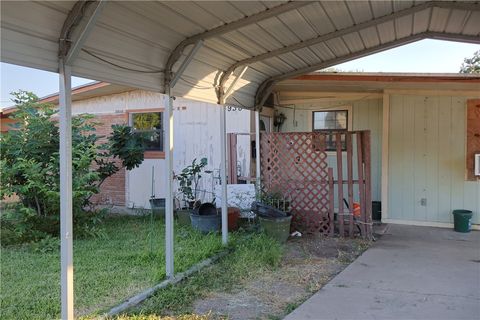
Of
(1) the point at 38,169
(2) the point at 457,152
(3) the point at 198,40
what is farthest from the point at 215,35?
(2) the point at 457,152

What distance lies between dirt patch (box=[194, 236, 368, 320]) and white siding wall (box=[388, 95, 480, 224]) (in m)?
1.84

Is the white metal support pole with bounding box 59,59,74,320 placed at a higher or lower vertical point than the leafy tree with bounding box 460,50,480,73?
lower

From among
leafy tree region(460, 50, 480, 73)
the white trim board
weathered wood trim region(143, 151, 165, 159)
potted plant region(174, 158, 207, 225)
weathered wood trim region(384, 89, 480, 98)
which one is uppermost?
leafy tree region(460, 50, 480, 73)

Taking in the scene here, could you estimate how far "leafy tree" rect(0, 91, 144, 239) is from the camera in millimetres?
6273

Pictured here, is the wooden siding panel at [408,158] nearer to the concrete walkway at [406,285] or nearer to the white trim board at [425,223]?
the white trim board at [425,223]

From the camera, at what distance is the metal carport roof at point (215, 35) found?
9.46 feet

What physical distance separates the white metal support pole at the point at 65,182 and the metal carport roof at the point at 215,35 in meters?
0.18

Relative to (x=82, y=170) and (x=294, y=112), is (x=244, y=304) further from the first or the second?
(x=294, y=112)

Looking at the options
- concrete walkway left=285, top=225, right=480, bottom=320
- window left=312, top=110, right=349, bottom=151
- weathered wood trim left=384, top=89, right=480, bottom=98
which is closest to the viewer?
concrete walkway left=285, top=225, right=480, bottom=320

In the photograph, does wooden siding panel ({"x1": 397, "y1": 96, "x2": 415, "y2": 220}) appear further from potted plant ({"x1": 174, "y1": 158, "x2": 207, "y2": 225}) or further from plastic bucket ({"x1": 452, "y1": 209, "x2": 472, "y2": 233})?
potted plant ({"x1": 174, "y1": 158, "x2": 207, "y2": 225})

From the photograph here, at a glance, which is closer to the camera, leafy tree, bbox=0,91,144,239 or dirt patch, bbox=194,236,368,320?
dirt patch, bbox=194,236,368,320

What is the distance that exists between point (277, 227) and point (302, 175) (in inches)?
43.5

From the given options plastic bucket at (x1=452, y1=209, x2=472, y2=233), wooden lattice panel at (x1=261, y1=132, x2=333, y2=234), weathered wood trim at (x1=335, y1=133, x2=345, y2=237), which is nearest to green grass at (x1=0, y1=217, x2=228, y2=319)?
wooden lattice panel at (x1=261, y1=132, x2=333, y2=234)

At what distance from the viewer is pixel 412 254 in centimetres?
547
